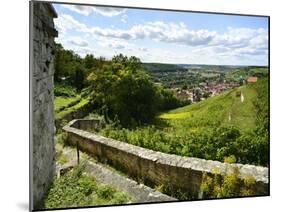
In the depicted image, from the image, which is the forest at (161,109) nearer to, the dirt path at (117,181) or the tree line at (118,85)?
the tree line at (118,85)

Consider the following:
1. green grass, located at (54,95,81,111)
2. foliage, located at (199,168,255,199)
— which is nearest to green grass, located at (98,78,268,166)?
foliage, located at (199,168,255,199)

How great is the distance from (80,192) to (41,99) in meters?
0.82

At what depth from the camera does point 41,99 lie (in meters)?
4.05

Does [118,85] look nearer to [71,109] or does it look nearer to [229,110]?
[71,109]

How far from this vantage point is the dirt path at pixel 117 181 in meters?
4.31

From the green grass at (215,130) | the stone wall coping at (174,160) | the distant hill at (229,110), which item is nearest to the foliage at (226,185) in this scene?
the stone wall coping at (174,160)

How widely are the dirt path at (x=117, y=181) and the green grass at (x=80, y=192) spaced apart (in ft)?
0.15

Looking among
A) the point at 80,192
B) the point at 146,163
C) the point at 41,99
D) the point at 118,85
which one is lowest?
the point at 80,192

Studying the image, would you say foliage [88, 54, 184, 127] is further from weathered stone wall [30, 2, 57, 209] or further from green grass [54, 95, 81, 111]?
weathered stone wall [30, 2, 57, 209]

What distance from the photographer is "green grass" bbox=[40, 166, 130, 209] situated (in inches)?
164

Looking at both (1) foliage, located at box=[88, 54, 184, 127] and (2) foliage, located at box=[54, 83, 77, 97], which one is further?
A: (1) foliage, located at box=[88, 54, 184, 127]

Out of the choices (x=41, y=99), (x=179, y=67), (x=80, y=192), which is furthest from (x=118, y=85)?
(x=80, y=192)

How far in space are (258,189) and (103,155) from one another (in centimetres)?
141

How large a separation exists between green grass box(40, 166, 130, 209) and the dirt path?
5cm
